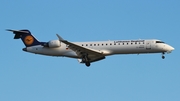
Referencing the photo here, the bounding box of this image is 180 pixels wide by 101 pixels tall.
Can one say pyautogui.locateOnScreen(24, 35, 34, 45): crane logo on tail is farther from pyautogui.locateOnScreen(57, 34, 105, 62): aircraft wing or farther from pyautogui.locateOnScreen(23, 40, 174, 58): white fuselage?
pyautogui.locateOnScreen(23, 40, 174, 58): white fuselage

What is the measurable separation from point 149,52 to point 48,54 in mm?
10628

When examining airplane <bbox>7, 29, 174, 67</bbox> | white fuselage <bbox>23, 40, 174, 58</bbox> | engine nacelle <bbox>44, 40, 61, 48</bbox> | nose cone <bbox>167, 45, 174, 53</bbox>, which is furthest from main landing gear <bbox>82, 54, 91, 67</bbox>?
nose cone <bbox>167, 45, 174, 53</bbox>

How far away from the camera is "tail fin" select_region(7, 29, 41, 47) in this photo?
5190 cm

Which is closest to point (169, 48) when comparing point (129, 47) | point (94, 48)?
point (129, 47)

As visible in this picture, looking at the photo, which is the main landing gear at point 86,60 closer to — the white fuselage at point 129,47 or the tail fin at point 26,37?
the white fuselage at point 129,47

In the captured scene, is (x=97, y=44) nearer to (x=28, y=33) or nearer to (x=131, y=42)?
(x=131, y=42)

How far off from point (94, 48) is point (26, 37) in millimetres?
8275

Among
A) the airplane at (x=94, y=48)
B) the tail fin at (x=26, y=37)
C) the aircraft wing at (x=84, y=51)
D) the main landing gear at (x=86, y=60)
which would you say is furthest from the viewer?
the tail fin at (x=26, y=37)

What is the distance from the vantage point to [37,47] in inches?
2004

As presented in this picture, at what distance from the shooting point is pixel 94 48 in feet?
161

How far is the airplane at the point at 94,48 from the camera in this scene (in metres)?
47.8

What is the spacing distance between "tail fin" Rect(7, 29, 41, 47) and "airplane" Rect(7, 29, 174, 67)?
567 millimetres

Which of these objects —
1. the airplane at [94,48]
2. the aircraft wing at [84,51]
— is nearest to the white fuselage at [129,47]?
the airplane at [94,48]

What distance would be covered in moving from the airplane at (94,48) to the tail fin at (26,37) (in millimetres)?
567
